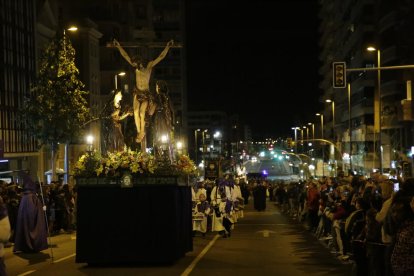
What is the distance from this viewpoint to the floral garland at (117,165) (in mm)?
17234

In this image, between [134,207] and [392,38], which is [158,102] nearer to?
[134,207]

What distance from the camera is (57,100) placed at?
3775 cm

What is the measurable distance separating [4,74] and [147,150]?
3731cm

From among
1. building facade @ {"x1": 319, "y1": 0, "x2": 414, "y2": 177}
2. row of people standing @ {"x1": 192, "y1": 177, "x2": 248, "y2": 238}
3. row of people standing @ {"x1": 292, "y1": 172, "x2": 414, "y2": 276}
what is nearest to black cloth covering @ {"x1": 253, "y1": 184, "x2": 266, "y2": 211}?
building facade @ {"x1": 319, "y1": 0, "x2": 414, "y2": 177}

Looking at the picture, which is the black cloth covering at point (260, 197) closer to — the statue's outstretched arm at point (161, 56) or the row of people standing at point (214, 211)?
the row of people standing at point (214, 211)

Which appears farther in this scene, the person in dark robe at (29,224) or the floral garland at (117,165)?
the person in dark robe at (29,224)

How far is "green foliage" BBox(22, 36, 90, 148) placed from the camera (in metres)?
36.9

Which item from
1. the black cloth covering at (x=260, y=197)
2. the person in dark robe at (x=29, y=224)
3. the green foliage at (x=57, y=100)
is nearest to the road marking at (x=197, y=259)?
the person in dark robe at (x=29, y=224)

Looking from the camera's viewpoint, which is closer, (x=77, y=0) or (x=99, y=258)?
(x=99, y=258)

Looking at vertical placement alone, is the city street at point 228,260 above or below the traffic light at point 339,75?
below

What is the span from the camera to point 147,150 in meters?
19.0

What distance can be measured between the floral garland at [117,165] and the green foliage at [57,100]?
764 inches

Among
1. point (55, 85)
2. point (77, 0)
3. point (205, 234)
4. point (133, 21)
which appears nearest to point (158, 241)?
point (205, 234)

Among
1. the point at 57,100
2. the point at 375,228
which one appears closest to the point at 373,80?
the point at 57,100
